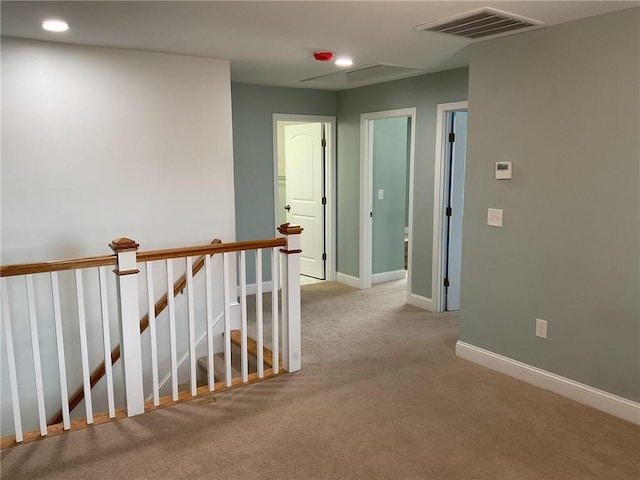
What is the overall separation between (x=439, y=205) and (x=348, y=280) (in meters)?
1.73

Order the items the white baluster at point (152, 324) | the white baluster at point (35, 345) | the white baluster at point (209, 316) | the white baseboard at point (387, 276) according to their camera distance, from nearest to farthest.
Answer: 1. the white baluster at point (35, 345)
2. the white baluster at point (152, 324)
3. the white baluster at point (209, 316)
4. the white baseboard at point (387, 276)

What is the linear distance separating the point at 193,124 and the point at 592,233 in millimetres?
2944

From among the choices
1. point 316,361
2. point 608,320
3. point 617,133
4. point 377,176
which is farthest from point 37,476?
point 377,176

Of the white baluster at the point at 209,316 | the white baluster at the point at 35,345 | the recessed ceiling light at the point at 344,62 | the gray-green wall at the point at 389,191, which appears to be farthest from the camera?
the gray-green wall at the point at 389,191

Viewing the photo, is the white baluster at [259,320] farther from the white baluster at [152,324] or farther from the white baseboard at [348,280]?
the white baseboard at [348,280]

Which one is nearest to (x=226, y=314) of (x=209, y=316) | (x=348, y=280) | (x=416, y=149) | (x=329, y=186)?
(x=209, y=316)

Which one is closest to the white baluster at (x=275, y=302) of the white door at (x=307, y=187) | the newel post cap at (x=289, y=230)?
the newel post cap at (x=289, y=230)

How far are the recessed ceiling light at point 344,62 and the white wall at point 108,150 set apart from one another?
910 millimetres

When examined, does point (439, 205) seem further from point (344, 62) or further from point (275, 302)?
point (275, 302)

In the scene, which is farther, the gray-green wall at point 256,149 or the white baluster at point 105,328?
the gray-green wall at point 256,149

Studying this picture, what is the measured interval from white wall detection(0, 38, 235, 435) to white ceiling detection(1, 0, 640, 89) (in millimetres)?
196

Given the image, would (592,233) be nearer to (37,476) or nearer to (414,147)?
(414,147)

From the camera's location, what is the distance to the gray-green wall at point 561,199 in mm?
2807

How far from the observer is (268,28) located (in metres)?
3.05
